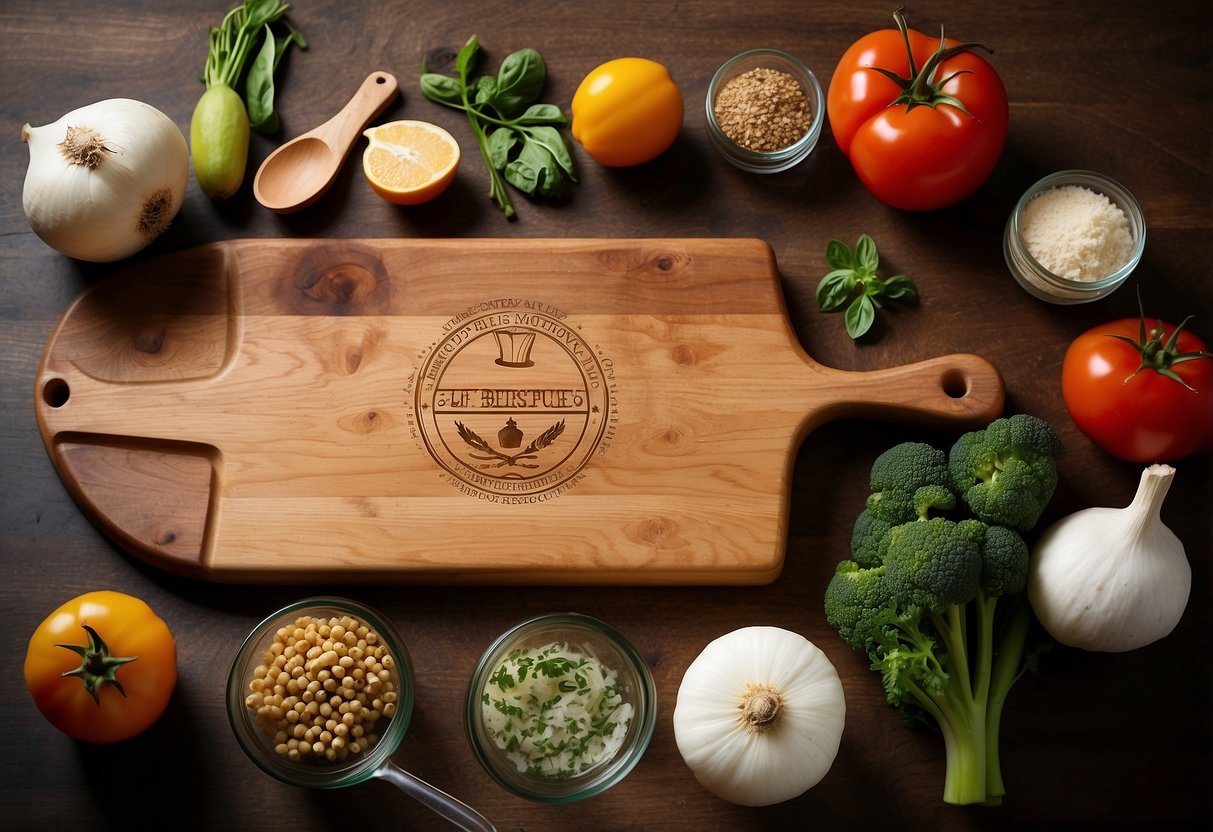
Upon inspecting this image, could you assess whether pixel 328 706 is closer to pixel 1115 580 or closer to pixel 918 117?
pixel 1115 580

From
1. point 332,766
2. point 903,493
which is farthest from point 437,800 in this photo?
point 903,493

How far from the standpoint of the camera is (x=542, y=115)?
1.71 meters

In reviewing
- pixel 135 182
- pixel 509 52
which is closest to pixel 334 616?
pixel 135 182

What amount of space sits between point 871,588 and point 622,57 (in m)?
1.08

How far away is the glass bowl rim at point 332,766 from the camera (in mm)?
1385

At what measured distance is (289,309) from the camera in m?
1.62

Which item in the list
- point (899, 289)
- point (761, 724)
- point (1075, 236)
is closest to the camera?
point (761, 724)

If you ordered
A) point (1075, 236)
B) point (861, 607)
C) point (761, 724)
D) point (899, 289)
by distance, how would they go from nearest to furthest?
1. point (761, 724)
2. point (861, 607)
3. point (1075, 236)
4. point (899, 289)

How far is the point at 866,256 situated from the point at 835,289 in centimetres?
8

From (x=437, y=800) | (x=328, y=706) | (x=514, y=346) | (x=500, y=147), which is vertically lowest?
(x=437, y=800)

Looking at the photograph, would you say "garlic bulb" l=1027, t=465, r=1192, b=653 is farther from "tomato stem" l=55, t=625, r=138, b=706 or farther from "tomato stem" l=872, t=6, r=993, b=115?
"tomato stem" l=55, t=625, r=138, b=706

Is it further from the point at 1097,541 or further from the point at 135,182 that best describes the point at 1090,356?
the point at 135,182

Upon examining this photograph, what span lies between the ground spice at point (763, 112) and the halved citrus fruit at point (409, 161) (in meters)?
0.50

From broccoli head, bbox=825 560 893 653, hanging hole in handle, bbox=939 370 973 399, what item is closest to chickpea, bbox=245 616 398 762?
broccoli head, bbox=825 560 893 653
